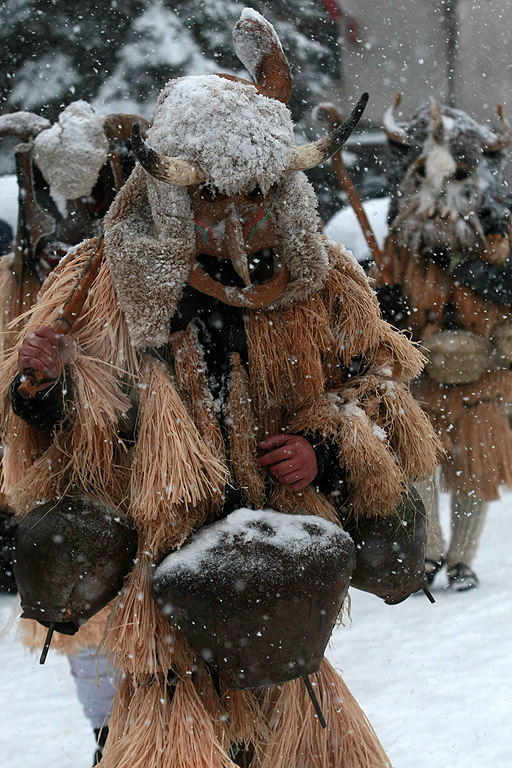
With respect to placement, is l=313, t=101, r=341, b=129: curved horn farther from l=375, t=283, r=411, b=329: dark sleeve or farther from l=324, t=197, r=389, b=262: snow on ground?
l=375, t=283, r=411, b=329: dark sleeve

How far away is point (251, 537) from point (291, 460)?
0.61 ft

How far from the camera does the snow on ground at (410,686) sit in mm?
2238

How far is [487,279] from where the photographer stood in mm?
3229

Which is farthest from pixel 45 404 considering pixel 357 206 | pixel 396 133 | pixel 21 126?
pixel 396 133

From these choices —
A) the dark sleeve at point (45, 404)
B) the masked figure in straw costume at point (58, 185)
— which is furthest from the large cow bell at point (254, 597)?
the masked figure in straw costume at point (58, 185)

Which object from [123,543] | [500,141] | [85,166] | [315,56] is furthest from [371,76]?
[123,543]

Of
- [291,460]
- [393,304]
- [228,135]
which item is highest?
[228,135]

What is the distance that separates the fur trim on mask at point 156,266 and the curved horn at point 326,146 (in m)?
0.22

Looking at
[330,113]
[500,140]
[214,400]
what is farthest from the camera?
[500,140]

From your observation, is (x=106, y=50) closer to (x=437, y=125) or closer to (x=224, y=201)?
(x=437, y=125)

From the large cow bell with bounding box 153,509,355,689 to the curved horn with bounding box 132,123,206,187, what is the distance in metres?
0.64

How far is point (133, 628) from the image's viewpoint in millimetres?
1465

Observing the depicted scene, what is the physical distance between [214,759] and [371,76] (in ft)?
15.0

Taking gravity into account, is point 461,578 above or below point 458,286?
below
